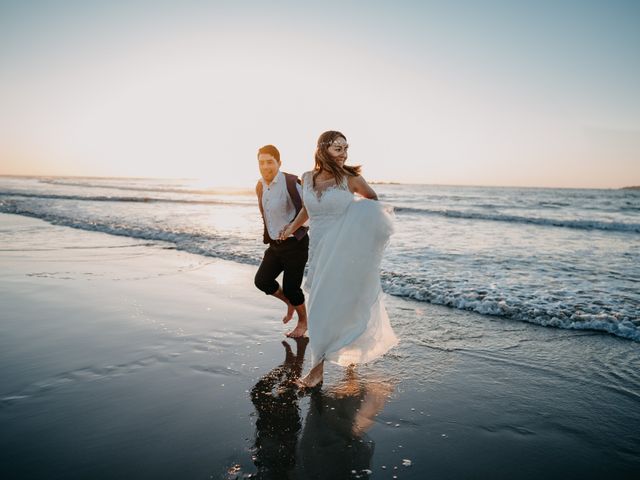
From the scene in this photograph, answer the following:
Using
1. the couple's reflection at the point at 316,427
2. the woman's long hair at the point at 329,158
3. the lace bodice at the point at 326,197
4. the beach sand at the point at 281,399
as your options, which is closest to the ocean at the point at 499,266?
the beach sand at the point at 281,399

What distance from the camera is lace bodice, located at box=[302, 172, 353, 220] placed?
3.57 meters

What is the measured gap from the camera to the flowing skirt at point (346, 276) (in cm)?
354

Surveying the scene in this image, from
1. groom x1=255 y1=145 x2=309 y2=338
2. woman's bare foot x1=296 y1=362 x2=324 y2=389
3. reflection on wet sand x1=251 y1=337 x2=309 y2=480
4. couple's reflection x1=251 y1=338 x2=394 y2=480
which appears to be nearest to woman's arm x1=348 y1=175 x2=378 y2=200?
groom x1=255 y1=145 x2=309 y2=338

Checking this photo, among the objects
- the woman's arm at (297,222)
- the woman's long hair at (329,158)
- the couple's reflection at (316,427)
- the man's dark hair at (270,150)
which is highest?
the man's dark hair at (270,150)

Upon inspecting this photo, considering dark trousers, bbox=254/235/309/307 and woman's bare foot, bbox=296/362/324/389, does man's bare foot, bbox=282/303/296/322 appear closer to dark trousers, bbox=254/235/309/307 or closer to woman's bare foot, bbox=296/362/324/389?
dark trousers, bbox=254/235/309/307

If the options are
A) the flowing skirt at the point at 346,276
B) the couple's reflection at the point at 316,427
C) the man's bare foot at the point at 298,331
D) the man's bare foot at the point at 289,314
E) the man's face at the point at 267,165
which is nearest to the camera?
the couple's reflection at the point at 316,427

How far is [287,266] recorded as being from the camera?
16.1 ft

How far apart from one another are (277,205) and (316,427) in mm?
2615

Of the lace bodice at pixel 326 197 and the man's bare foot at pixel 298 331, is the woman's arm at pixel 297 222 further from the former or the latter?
the man's bare foot at pixel 298 331

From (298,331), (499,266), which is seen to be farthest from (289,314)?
(499,266)

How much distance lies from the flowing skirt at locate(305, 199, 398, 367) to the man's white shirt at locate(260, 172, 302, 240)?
1.14 m

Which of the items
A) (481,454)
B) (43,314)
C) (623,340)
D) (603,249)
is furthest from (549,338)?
(603,249)

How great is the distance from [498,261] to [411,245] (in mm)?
2926

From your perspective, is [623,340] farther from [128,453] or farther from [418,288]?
[128,453]
